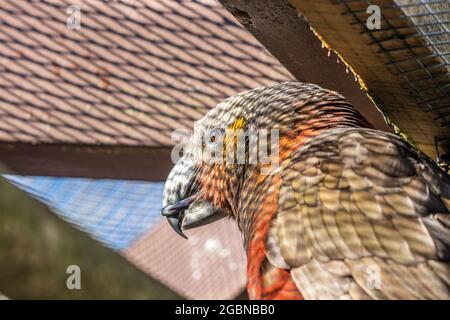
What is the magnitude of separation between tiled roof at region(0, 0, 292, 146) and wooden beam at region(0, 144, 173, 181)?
0.04m

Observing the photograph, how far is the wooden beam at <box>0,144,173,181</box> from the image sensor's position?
275 cm

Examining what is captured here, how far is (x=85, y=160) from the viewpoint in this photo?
2.81 metres

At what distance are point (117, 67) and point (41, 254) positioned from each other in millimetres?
1666

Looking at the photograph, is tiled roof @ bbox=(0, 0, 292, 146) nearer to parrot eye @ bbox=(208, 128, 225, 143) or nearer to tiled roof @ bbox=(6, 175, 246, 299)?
parrot eye @ bbox=(208, 128, 225, 143)

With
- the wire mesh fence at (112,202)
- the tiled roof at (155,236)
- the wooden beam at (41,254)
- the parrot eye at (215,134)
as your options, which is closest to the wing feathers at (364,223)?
the parrot eye at (215,134)

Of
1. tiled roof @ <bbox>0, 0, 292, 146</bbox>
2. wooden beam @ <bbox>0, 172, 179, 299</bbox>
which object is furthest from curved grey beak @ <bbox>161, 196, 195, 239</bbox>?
wooden beam @ <bbox>0, 172, 179, 299</bbox>

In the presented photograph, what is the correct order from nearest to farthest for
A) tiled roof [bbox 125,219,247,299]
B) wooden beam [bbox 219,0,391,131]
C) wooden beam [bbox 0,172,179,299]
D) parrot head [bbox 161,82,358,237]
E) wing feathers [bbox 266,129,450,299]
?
wooden beam [bbox 0,172,179,299], wing feathers [bbox 266,129,450,299], wooden beam [bbox 219,0,391,131], parrot head [bbox 161,82,358,237], tiled roof [bbox 125,219,247,299]

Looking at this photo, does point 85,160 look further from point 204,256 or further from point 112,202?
point 204,256

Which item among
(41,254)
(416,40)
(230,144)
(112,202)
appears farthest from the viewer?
A: (112,202)

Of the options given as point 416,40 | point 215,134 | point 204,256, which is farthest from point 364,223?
point 204,256

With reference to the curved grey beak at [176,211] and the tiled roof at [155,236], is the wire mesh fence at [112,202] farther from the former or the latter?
the curved grey beak at [176,211]

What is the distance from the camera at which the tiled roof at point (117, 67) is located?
2.72 meters
